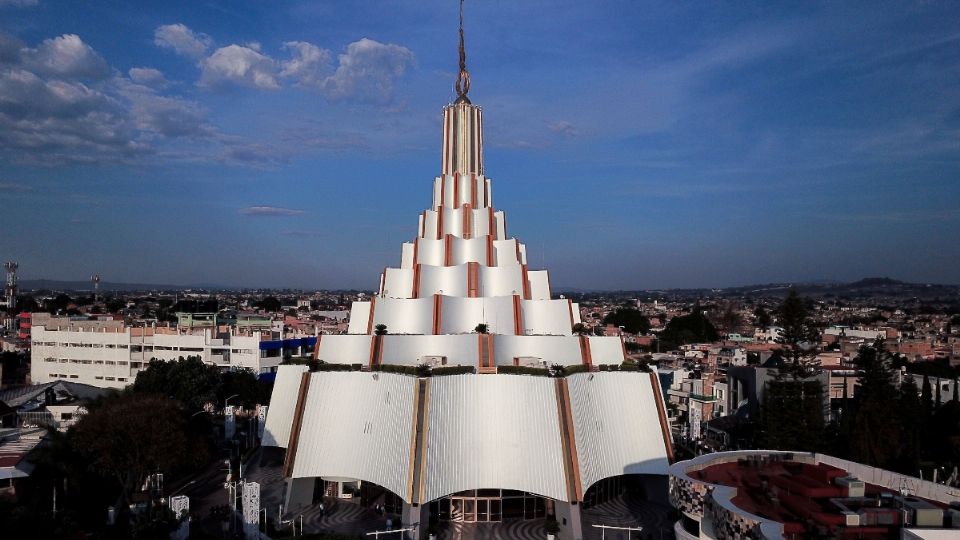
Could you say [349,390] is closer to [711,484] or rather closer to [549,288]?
[549,288]

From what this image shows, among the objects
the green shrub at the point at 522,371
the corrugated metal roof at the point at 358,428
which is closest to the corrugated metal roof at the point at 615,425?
the green shrub at the point at 522,371

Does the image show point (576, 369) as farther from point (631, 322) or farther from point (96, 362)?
point (631, 322)

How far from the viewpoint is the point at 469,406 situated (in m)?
25.8

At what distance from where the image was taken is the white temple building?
24906mm

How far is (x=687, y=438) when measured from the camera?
39.7m

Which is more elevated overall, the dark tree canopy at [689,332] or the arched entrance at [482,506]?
the dark tree canopy at [689,332]

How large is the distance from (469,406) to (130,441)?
12960 mm

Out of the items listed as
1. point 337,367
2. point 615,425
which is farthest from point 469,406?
point 337,367

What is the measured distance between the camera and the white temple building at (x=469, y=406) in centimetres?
2491

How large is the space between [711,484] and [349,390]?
1414cm

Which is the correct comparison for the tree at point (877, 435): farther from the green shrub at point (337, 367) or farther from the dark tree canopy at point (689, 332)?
the dark tree canopy at point (689, 332)

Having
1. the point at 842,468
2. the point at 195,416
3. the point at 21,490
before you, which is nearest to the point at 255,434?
the point at 195,416

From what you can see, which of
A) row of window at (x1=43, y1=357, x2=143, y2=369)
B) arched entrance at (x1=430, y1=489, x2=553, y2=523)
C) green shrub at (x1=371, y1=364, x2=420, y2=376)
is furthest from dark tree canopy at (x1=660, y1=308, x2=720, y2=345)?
green shrub at (x1=371, y1=364, x2=420, y2=376)

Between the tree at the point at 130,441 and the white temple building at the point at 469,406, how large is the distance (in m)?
4.59
